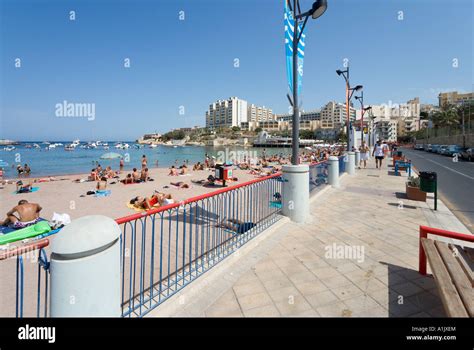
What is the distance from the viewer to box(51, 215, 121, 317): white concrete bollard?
1822mm

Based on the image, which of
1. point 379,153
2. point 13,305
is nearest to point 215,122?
point 379,153

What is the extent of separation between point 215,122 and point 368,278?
197 meters

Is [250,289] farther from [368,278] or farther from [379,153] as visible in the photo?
[379,153]

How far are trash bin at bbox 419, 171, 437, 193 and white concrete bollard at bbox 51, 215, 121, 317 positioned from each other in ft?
28.5

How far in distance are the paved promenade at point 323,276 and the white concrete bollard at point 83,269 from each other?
3.33 ft

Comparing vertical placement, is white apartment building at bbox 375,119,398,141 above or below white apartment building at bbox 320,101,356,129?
below

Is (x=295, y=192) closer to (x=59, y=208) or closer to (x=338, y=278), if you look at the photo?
(x=338, y=278)

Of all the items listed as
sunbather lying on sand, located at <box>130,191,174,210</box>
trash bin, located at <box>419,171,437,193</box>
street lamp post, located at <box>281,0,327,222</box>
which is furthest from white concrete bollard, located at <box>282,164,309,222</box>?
sunbather lying on sand, located at <box>130,191,174,210</box>

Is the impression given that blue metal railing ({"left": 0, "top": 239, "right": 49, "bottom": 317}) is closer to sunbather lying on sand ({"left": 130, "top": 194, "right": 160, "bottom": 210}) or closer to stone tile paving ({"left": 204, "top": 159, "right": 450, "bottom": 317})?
stone tile paving ({"left": 204, "top": 159, "right": 450, "bottom": 317})

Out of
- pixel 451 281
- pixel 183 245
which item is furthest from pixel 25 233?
pixel 451 281

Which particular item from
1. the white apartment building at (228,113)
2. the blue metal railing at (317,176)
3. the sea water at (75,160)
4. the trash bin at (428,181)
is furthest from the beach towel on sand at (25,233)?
the white apartment building at (228,113)

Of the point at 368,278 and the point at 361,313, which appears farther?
the point at 368,278

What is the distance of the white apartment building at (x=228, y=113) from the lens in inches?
7224

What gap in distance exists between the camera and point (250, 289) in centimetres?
319
